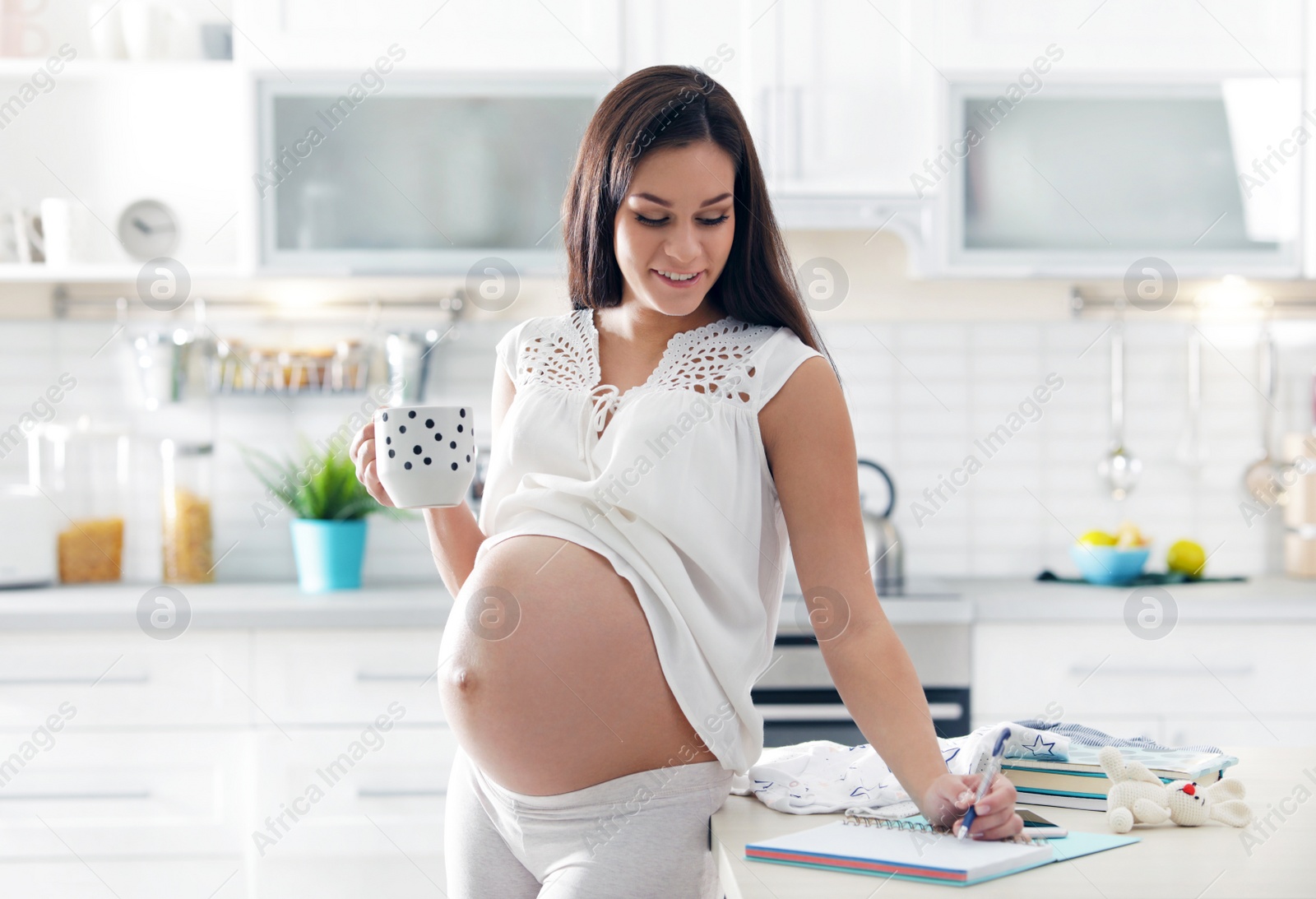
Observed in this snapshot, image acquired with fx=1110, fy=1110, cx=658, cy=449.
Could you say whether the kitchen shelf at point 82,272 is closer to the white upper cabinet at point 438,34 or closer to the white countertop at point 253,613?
the white upper cabinet at point 438,34

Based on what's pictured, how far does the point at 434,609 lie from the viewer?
6.48 feet

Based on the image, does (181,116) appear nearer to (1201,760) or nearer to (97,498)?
(97,498)

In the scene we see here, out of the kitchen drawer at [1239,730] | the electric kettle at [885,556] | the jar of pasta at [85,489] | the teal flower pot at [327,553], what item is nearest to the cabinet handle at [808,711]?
the electric kettle at [885,556]

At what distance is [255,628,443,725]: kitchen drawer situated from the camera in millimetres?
1961

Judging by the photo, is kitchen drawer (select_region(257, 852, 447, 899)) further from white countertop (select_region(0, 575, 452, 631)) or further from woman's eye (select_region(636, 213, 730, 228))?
woman's eye (select_region(636, 213, 730, 228))

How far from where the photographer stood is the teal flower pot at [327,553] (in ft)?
7.22

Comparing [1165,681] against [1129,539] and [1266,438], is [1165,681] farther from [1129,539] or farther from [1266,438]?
[1266,438]

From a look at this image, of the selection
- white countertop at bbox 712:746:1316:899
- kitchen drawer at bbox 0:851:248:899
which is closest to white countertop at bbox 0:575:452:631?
kitchen drawer at bbox 0:851:248:899

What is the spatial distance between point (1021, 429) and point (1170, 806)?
1.76 m

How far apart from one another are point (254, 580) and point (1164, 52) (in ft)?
7.14

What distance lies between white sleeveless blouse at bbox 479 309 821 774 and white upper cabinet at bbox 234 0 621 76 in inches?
51.0

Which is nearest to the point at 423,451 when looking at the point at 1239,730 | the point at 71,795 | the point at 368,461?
the point at 368,461

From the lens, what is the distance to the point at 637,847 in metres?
0.86

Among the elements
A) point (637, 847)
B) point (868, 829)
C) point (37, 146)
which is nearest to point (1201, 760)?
point (868, 829)
